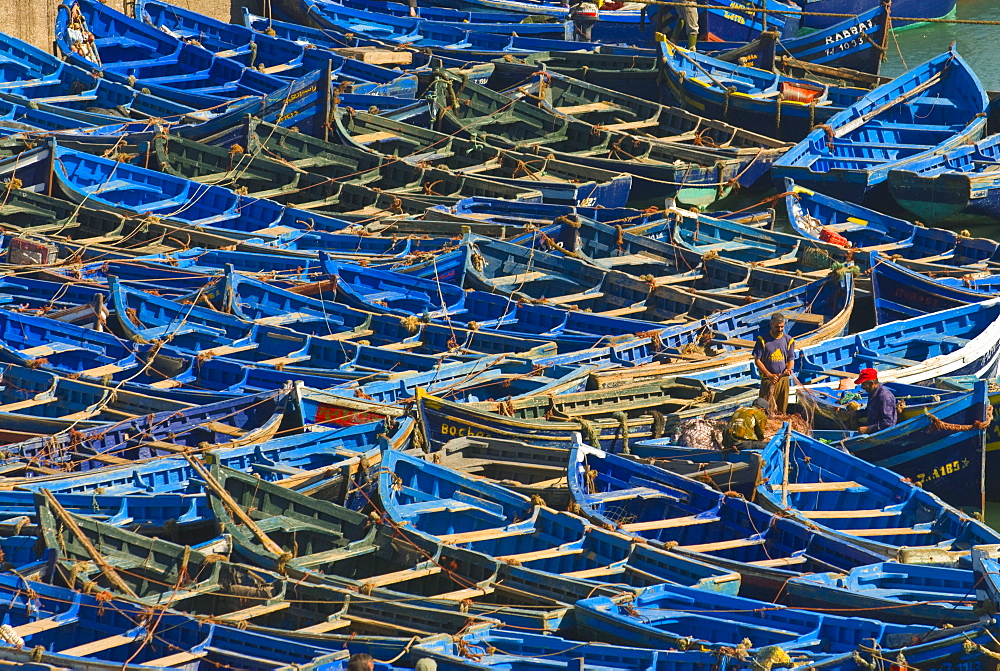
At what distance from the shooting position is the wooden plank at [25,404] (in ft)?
73.3

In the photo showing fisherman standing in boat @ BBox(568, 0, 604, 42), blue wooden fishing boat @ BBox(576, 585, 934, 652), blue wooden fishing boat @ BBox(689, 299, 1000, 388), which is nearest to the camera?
blue wooden fishing boat @ BBox(576, 585, 934, 652)

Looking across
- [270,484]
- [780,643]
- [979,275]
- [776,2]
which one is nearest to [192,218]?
[270,484]

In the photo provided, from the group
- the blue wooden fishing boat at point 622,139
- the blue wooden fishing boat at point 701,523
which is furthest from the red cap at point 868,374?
the blue wooden fishing boat at point 622,139

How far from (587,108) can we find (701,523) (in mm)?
17279

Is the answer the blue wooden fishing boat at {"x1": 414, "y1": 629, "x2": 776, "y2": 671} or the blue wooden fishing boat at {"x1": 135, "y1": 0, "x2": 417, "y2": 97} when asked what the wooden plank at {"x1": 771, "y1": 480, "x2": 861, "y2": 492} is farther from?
the blue wooden fishing boat at {"x1": 135, "y1": 0, "x2": 417, "y2": 97}

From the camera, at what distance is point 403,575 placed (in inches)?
715

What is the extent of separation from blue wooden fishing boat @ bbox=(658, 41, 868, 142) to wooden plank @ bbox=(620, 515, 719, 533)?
17006 mm

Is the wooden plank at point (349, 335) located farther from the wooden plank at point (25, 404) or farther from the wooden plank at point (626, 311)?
the wooden plank at point (25, 404)

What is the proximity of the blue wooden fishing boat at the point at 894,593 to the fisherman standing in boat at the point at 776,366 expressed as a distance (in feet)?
12.1

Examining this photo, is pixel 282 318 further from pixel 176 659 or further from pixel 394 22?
pixel 394 22

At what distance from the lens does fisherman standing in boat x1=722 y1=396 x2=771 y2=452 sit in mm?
20453

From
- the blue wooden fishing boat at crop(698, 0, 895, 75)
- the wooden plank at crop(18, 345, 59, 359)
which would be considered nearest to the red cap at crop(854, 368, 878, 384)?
the wooden plank at crop(18, 345, 59, 359)

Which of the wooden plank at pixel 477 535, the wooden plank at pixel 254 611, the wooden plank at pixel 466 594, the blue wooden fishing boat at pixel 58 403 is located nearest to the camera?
the wooden plank at pixel 254 611

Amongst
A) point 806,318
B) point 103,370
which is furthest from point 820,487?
point 103,370
